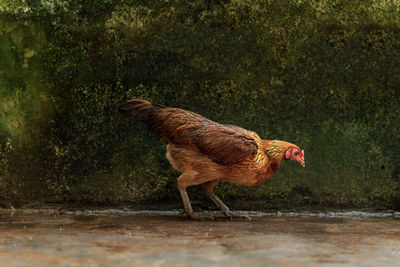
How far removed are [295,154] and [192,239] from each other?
1.67 metres

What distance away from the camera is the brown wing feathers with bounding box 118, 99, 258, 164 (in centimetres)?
465

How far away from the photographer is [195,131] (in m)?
4.75

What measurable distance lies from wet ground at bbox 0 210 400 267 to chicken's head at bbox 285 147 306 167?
620mm

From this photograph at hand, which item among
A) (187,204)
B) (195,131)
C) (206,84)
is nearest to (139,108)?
(195,131)

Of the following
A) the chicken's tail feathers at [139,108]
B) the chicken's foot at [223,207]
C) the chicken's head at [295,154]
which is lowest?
the chicken's foot at [223,207]

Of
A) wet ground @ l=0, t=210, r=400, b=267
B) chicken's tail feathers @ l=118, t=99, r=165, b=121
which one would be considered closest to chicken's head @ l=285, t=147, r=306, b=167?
wet ground @ l=0, t=210, r=400, b=267

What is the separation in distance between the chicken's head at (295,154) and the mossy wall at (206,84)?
1.38ft

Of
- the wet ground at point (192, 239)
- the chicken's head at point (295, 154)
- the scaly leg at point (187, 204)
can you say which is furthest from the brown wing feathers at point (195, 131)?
the wet ground at point (192, 239)

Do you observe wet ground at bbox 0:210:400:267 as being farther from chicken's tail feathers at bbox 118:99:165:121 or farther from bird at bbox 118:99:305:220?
chicken's tail feathers at bbox 118:99:165:121

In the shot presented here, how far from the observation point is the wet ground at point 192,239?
2.94 m

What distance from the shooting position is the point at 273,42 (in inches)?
209

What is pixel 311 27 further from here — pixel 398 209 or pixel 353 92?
pixel 398 209

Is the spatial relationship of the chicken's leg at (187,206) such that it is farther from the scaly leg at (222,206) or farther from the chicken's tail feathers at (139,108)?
A: the chicken's tail feathers at (139,108)

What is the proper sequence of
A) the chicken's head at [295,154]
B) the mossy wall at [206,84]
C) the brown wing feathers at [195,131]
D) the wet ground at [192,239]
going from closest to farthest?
1. the wet ground at [192,239]
2. the brown wing feathers at [195,131]
3. the chicken's head at [295,154]
4. the mossy wall at [206,84]
